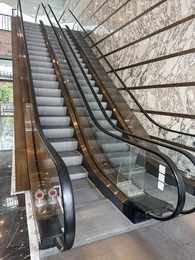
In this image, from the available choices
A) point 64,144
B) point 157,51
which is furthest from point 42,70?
point 157,51

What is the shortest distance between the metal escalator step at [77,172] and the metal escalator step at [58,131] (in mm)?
784

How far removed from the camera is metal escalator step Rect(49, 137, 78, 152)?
387 cm

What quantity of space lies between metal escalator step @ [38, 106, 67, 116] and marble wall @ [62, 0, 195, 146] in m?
1.56

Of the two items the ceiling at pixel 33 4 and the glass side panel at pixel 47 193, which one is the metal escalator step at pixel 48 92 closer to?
the glass side panel at pixel 47 193

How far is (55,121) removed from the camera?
14.2 feet

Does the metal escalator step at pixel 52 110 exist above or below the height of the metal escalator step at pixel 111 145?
above

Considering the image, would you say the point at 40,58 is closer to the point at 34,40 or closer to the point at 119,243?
the point at 34,40

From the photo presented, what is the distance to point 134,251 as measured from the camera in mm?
1998

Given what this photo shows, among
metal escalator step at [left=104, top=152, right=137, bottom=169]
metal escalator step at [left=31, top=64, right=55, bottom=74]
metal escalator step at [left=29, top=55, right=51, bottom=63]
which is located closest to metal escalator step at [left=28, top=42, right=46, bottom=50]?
metal escalator step at [left=29, top=55, right=51, bottom=63]

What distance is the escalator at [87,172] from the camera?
76.0 inches

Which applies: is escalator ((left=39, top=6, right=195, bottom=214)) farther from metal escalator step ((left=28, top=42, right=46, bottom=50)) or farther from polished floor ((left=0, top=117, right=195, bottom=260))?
polished floor ((left=0, top=117, right=195, bottom=260))

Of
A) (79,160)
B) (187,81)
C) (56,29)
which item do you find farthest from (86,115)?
(56,29)

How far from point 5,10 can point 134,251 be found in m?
13.5

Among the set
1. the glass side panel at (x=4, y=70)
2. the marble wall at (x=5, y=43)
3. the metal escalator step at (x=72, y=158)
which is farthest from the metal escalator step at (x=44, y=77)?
the glass side panel at (x=4, y=70)
